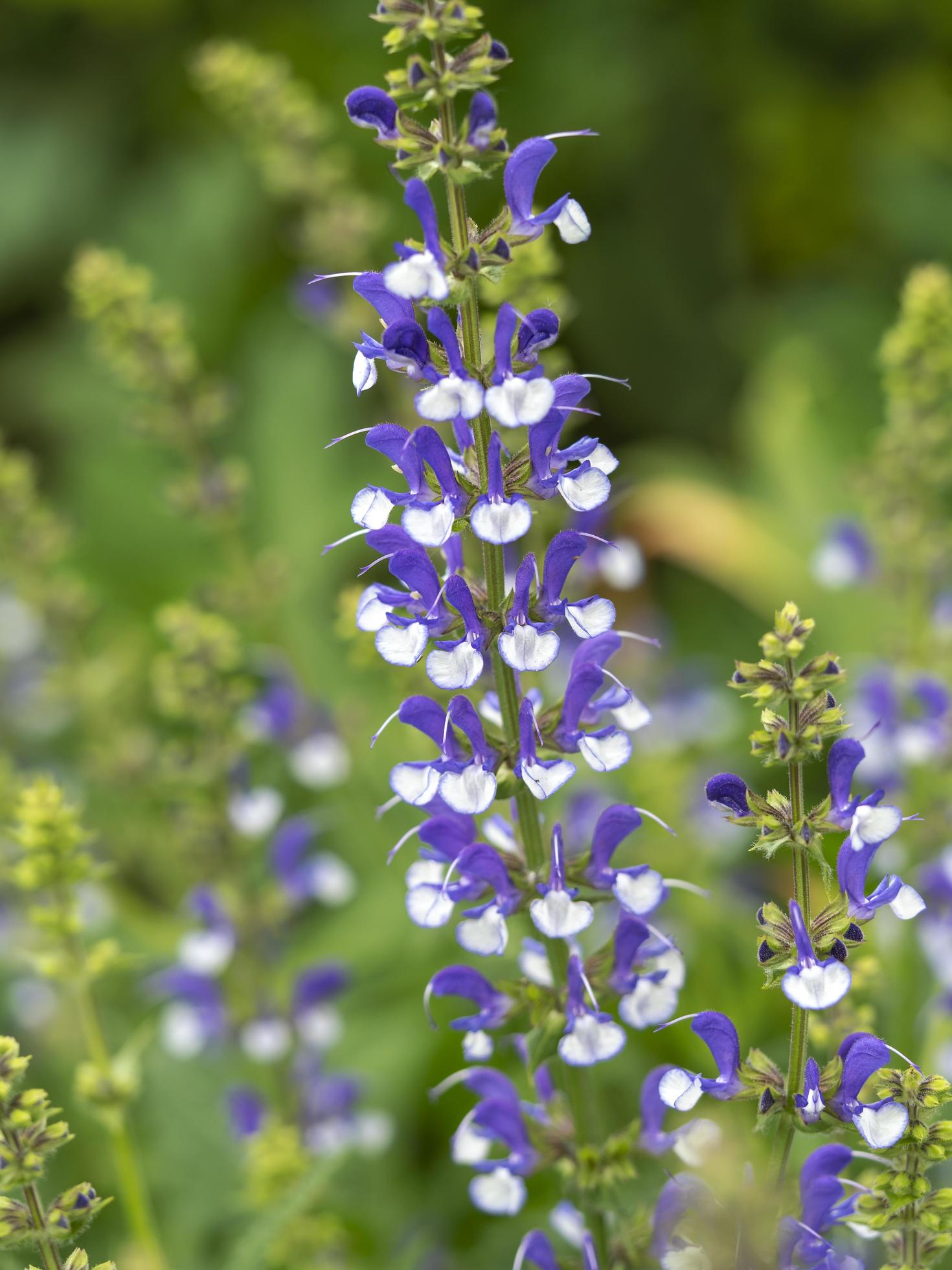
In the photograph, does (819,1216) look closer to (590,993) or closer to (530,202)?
(590,993)

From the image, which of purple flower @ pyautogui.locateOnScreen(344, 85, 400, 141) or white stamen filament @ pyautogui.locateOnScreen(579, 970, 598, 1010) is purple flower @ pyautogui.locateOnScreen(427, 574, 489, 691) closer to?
white stamen filament @ pyautogui.locateOnScreen(579, 970, 598, 1010)

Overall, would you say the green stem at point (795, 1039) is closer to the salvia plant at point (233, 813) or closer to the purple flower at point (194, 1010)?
the salvia plant at point (233, 813)

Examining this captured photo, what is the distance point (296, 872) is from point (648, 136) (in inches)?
189

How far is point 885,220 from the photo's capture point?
6.52 m

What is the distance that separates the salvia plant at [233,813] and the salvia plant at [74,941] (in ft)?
1.04

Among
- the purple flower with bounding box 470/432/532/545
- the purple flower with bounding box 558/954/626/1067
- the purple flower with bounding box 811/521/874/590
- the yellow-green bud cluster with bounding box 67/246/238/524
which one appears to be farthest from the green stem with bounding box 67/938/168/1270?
the purple flower with bounding box 811/521/874/590

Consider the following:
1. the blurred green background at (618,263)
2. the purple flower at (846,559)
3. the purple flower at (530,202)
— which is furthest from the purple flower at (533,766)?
the blurred green background at (618,263)

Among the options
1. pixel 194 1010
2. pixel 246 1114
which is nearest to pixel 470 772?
pixel 246 1114

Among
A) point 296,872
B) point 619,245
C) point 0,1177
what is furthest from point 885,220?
point 0,1177

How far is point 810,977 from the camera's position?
1.75 metres

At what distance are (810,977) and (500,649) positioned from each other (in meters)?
0.58

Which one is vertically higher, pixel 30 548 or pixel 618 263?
pixel 30 548

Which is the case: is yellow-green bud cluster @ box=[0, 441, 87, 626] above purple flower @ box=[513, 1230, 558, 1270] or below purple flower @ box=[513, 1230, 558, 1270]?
above

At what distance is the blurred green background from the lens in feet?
19.1
